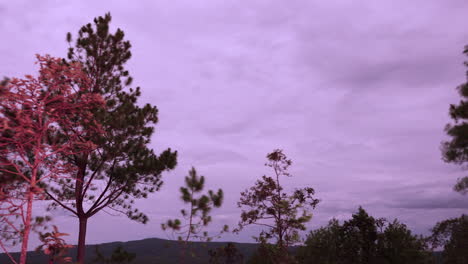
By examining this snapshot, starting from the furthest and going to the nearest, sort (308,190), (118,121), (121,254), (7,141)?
(308,190) < (121,254) < (118,121) < (7,141)

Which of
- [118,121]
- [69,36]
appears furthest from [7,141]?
[69,36]

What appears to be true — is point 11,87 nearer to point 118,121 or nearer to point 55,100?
point 55,100

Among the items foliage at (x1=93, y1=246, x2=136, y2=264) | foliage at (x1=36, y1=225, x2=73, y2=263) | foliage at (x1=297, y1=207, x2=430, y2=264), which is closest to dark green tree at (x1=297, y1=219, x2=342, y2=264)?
foliage at (x1=297, y1=207, x2=430, y2=264)

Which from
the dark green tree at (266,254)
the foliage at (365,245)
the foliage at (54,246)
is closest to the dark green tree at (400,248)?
the foliage at (365,245)

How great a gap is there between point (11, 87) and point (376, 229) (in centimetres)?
2541

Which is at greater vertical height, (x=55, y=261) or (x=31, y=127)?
(x=31, y=127)

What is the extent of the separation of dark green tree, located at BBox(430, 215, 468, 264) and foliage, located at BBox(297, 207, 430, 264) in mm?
2297

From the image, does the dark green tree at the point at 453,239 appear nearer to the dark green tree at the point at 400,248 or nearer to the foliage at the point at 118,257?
the dark green tree at the point at 400,248

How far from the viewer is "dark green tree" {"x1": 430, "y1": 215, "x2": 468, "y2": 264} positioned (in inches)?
886

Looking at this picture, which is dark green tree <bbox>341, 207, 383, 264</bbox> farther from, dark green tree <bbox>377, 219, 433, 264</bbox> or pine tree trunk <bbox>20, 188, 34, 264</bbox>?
pine tree trunk <bbox>20, 188, 34, 264</bbox>

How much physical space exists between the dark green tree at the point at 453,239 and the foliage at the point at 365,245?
2.30 m

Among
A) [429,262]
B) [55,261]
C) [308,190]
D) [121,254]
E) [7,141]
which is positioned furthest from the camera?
[429,262]

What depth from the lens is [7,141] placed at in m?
9.37

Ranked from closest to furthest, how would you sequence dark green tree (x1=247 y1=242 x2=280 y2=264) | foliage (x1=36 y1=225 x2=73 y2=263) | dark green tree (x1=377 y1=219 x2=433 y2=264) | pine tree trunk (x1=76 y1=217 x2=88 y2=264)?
foliage (x1=36 y1=225 x2=73 y2=263), pine tree trunk (x1=76 y1=217 x2=88 y2=264), dark green tree (x1=247 y1=242 x2=280 y2=264), dark green tree (x1=377 y1=219 x2=433 y2=264)
